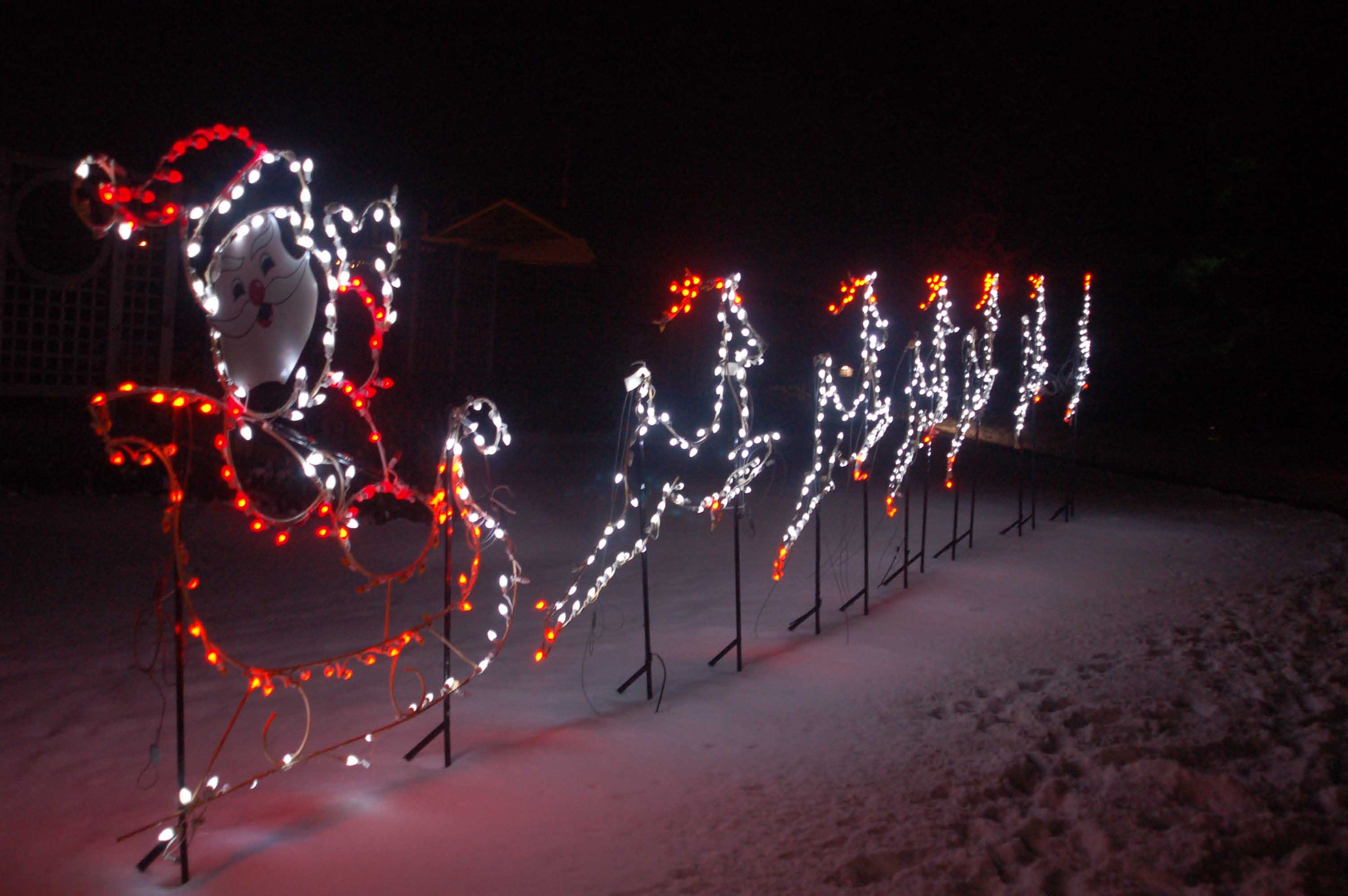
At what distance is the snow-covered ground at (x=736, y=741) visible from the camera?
313 centimetres

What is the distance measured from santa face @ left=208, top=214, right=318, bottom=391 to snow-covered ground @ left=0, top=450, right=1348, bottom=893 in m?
1.45

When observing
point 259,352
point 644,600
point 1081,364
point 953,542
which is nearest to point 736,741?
point 644,600

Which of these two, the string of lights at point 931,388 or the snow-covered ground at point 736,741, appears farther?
the string of lights at point 931,388

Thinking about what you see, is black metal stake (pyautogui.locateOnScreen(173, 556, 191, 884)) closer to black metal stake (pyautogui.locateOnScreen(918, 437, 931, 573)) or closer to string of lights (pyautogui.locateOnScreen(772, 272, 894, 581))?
string of lights (pyautogui.locateOnScreen(772, 272, 894, 581))

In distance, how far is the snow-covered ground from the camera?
10.3 ft

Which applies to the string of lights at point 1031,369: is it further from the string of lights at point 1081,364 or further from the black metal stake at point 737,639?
the black metal stake at point 737,639

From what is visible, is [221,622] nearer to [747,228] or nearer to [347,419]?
[347,419]

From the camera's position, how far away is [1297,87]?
20797mm

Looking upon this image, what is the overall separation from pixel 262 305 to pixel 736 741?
2.42m

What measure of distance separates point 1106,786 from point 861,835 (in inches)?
38.6

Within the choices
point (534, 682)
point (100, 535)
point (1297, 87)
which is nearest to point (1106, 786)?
point (534, 682)

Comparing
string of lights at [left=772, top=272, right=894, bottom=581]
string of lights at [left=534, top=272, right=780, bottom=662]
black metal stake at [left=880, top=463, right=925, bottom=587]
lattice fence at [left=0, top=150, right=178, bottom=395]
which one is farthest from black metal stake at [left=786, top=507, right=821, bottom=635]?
lattice fence at [left=0, top=150, right=178, bottom=395]

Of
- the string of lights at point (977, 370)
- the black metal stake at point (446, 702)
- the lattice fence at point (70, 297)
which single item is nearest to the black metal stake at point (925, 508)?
the string of lights at point (977, 370)

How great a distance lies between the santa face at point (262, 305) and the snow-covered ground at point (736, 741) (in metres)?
1.45
